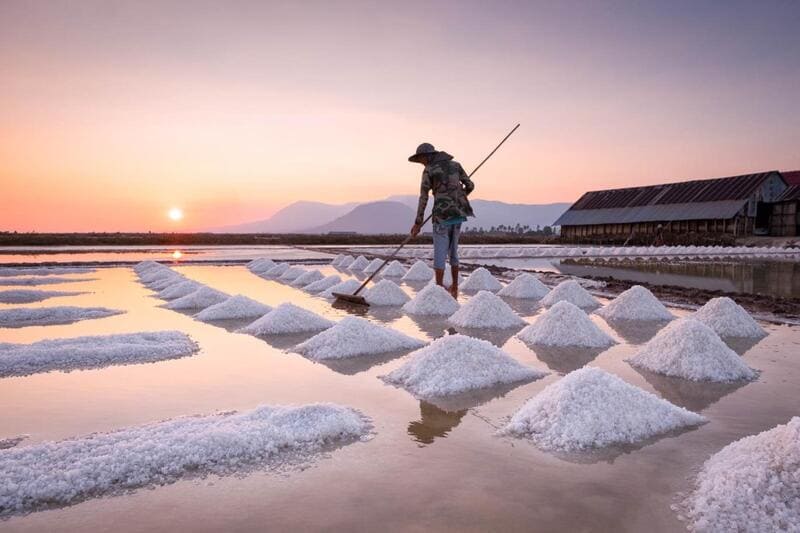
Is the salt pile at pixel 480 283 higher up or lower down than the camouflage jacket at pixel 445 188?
lower down

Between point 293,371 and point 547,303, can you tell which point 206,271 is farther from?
point 293,371

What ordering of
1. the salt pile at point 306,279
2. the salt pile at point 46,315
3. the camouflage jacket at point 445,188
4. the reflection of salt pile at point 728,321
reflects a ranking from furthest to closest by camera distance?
the salt pile at point 306,279
the camouflage jacket at point 445,188
the salt pile at point 46,315
the reflection of salt pile at point 728,321

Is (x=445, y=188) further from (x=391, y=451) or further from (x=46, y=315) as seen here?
(x=391, y=451)

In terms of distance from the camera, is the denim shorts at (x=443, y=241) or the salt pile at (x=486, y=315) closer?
the salt pile at (x=486, y=315)

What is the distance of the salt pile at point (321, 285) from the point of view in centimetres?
857

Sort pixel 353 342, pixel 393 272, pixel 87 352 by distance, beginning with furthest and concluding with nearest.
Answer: pixel 393 272 → pixel 353 342 → pixel 87 352

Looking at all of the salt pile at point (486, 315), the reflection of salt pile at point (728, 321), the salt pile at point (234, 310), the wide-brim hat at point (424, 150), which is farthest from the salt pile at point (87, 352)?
the reflection of salt pile at point (728, 321)

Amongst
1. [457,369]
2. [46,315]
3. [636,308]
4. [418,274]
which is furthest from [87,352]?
[418,274]

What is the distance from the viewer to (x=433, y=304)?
6027 millimetres

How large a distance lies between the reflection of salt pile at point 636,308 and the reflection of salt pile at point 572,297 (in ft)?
2.05

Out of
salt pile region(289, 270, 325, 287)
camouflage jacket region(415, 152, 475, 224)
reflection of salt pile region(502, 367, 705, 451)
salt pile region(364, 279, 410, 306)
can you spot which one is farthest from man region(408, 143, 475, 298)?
reflection of salt pile region(502, 367, 705, 451)

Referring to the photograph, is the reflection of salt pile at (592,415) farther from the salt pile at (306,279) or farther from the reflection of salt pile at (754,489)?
the salt pile at (306,279)

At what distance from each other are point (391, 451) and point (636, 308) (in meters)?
4.30


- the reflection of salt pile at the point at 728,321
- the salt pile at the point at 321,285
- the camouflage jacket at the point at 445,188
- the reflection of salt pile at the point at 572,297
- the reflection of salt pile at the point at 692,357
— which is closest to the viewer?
the reflection of salt pile at the point at 692,357
